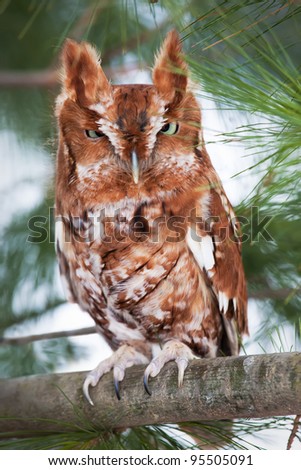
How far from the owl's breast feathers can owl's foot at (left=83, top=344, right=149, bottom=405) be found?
0.05 metres

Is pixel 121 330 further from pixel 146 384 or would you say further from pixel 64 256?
pixel 146 384

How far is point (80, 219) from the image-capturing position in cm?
176

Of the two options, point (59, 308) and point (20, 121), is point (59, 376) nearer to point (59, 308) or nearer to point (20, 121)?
point (59, 308)

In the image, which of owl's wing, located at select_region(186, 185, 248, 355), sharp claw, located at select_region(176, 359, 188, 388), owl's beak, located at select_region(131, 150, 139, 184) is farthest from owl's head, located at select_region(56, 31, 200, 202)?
sharp claw, located at select_region(176, 359, 188, 388)

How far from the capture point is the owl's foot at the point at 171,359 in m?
1.52

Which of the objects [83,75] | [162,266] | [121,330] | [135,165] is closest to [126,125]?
[135,165]

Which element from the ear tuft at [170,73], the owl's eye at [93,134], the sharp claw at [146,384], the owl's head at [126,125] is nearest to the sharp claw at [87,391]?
the sharp claw at [146,384]

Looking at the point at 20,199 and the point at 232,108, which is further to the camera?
the point at 20,199

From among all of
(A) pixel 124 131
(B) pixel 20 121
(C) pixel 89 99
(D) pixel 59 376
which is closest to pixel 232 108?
(A) pixel 124 131

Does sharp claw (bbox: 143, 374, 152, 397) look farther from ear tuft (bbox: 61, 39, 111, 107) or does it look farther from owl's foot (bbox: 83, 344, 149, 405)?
ear tuft (bbox: 61, 39, 111, 107)

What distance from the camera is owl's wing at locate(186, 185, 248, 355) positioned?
1.71 metres

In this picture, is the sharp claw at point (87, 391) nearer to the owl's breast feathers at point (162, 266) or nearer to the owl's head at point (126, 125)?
the owl's breast feathers at point (162, 266)

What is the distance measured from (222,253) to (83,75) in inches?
22.4

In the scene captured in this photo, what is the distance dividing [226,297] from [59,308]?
62cm
